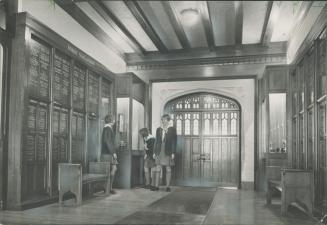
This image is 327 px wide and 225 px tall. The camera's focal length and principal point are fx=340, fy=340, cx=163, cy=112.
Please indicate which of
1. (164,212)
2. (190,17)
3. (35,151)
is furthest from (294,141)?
(190,17)

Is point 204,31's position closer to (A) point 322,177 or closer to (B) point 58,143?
(A) point 322,177

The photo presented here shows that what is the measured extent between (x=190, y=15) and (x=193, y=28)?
0.56 feet

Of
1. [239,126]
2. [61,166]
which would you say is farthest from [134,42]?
[239,126]

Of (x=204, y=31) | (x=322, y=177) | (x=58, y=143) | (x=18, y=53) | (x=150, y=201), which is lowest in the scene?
(x=150, y=201)

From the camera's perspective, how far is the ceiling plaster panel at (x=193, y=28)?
1.32 m

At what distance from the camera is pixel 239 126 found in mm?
8023

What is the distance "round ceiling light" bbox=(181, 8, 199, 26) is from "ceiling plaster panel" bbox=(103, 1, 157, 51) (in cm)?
25

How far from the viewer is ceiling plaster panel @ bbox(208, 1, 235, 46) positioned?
54.2 inches

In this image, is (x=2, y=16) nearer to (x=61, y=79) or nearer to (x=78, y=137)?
(x=61, y=79)

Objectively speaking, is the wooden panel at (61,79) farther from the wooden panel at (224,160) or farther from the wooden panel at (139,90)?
the wooden panel at (224,160)

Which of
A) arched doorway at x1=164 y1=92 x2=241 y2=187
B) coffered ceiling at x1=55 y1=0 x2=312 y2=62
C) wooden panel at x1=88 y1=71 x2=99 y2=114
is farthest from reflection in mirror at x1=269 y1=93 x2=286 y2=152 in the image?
coffered ceiling at x1=55 y1=0 x2=312 y2=62

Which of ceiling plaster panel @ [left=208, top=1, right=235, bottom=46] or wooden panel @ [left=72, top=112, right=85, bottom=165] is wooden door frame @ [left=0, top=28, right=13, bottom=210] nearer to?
wooden panel @ [left=72, top=112, right=85, bottom=165]

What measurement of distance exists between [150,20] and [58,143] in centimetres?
393

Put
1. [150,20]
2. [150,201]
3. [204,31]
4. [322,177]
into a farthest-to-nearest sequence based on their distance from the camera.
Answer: [150,201], [322,177], [204,31], [150,20]
